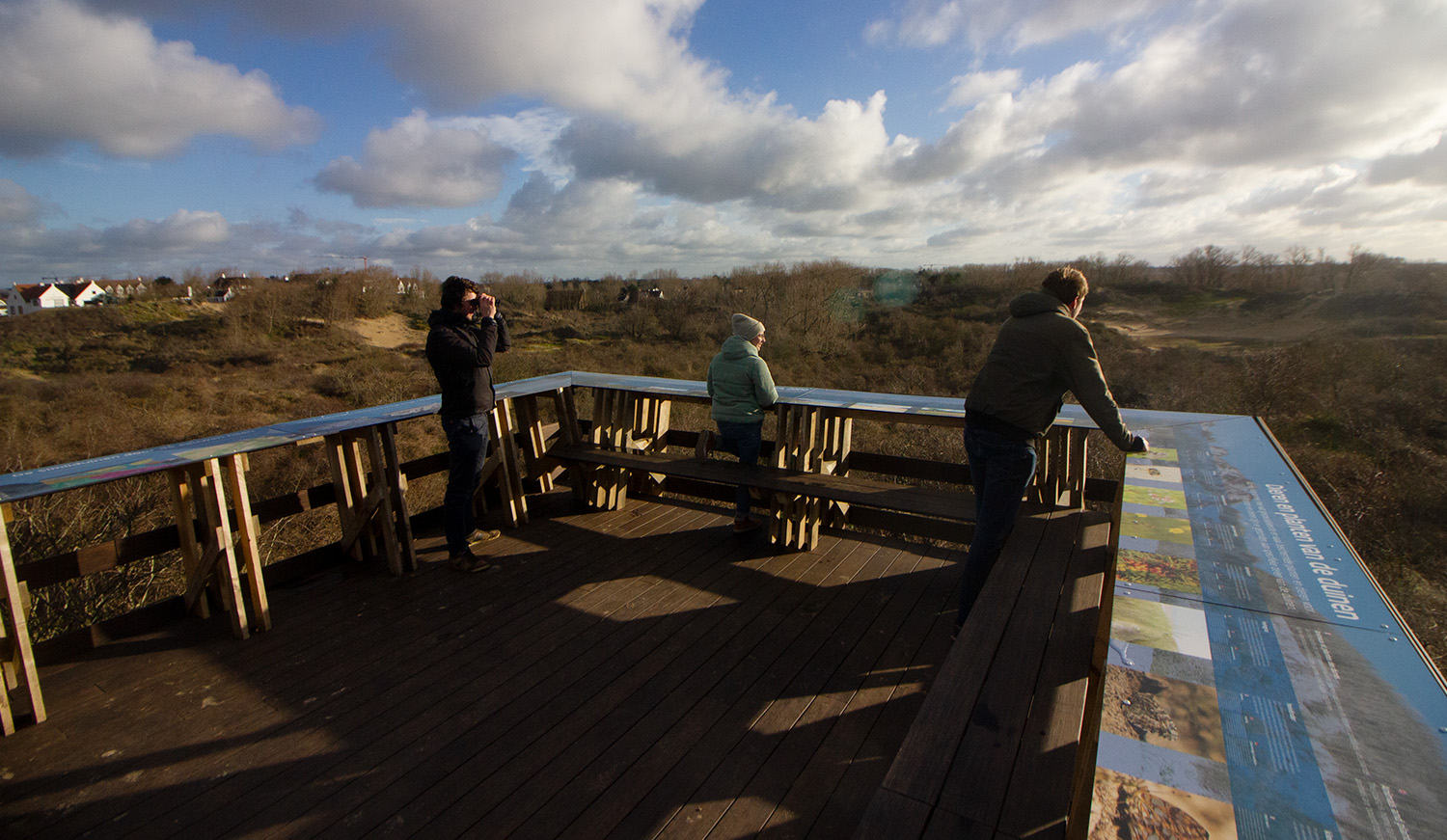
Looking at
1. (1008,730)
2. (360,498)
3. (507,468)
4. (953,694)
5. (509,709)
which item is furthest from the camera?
(507,468)

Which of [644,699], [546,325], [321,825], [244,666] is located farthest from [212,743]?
[546,325]

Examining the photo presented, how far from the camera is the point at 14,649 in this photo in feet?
8.00

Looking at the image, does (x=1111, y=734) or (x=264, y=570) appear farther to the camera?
(x=264, y=570)

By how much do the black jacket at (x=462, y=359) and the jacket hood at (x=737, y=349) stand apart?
1311mm

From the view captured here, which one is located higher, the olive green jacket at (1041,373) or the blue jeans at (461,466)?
the olive green jacket at (1041,373)

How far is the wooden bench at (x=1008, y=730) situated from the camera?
136cm

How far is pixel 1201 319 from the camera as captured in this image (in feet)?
71.6

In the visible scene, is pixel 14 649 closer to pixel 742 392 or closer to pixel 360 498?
pixel 360 498

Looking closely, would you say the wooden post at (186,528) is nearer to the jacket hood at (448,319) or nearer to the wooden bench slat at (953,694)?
the jacket hood at (448,319)

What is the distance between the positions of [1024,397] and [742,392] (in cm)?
183

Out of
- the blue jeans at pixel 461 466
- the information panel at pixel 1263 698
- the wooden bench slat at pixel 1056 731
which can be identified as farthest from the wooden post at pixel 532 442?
the information panel at pixel 1263 698

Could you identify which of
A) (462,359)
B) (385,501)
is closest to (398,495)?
(385,501)

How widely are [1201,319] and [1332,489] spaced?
A: 57.8 ft

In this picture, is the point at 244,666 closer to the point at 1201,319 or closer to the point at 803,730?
the point at 803,730
